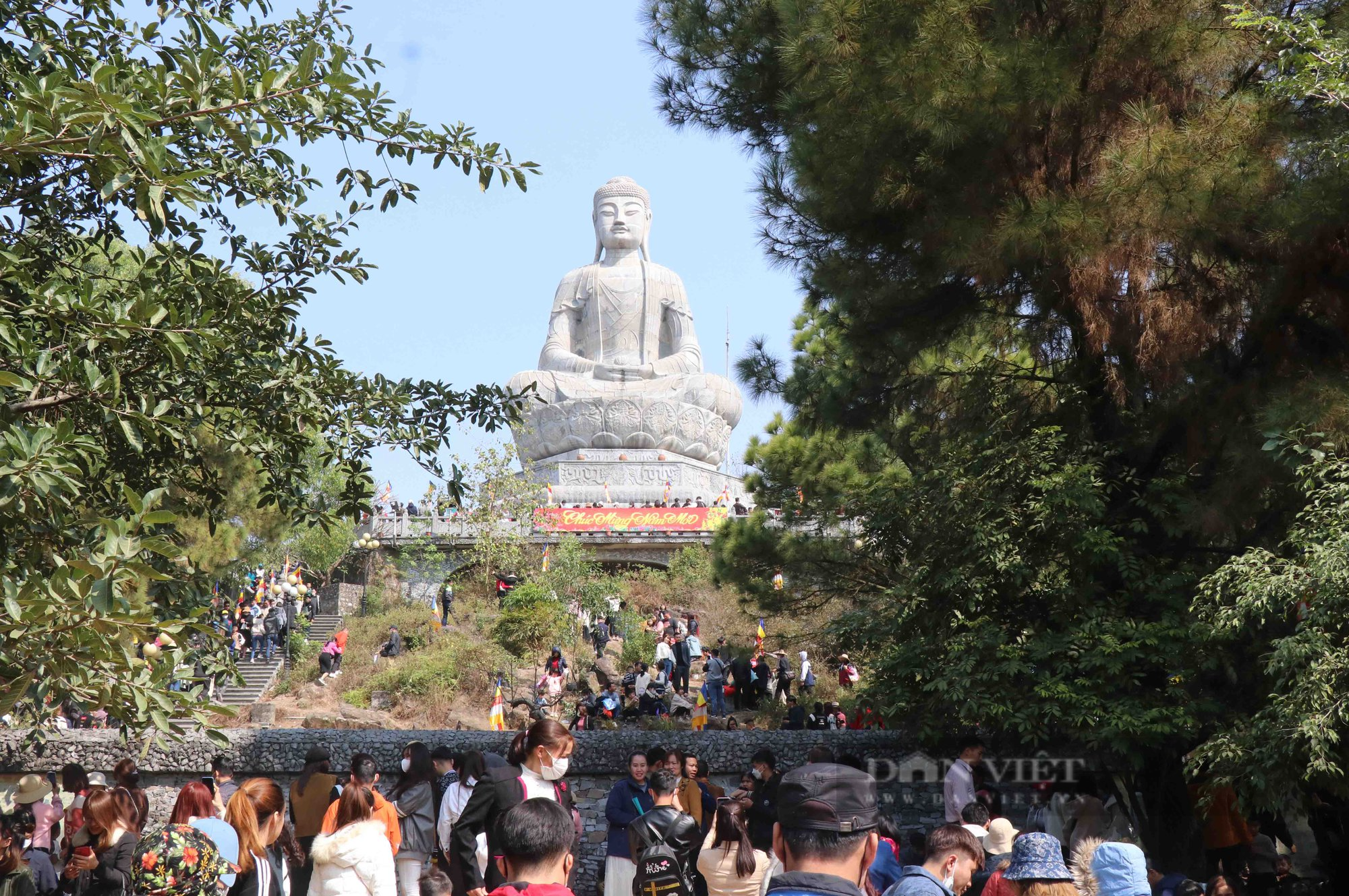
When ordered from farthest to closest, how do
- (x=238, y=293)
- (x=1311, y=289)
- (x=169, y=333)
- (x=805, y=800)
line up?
(x=1311, y=289), (x=238, y=293), (x=169, y=333), (x=805, y=800)

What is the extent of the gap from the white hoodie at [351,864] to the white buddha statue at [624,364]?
72.6 ft

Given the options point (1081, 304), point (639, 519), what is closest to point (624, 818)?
point (1081, 304)

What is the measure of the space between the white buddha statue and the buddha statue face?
0.07ft

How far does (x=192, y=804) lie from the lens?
4.97 meters

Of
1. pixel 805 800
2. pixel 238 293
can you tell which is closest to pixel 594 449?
pixel 238 293

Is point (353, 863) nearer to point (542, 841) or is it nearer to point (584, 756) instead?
→ point (542, 841)

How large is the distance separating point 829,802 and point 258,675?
18050 millimetres

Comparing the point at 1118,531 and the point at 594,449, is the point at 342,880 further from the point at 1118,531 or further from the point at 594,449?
the point at 594,449

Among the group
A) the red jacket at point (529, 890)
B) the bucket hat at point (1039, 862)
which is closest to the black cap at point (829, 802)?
the red jacket at point (529, 890)

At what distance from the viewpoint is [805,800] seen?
2660 millimetres

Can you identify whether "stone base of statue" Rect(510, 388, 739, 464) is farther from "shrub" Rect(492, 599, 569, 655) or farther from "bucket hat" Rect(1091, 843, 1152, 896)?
"bucket hat" Rect(1091, 843, 1152, 896)

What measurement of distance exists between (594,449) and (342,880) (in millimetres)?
22784

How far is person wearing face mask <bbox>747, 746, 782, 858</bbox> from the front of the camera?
20.5ft

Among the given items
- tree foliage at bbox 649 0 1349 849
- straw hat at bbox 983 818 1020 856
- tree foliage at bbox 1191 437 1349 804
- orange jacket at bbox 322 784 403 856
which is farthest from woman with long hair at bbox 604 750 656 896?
tree foliage at bbox 1191 437 1349 804
